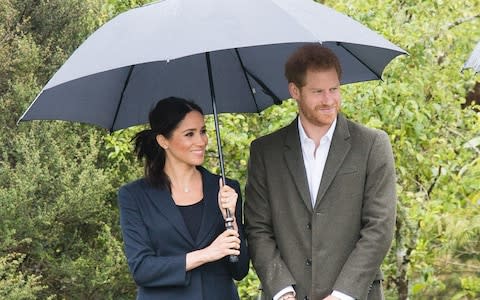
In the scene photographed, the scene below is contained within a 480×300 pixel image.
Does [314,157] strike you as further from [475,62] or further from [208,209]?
[475,62]

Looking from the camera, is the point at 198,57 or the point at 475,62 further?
the point at 198,57

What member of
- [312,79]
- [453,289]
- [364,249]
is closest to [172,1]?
[312,79]

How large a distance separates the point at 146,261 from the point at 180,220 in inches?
8.9

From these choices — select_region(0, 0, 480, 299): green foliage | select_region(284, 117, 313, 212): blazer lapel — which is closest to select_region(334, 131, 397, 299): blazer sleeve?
select_region(284, 117, 313, 212): blazer lapel

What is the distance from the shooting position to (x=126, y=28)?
3936 mm

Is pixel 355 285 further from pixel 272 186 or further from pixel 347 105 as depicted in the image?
pixel 347 105

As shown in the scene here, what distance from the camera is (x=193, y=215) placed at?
4.25m


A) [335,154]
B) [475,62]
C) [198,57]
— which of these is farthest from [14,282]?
[475,62]

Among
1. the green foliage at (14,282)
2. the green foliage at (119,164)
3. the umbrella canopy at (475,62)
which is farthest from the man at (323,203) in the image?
the green foliage at (14,282)

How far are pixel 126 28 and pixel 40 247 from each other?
9.43ft

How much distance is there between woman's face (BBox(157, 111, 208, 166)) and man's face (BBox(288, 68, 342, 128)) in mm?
487

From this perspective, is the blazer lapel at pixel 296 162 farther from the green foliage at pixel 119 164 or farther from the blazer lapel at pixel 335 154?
the green foliage at pixel 119 164

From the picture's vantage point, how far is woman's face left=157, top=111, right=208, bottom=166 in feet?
13.8

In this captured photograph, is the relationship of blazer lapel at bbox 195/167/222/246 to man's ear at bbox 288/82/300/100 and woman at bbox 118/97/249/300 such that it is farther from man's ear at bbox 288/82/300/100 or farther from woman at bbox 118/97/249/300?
man's ear at bbox 288/82/300/100
